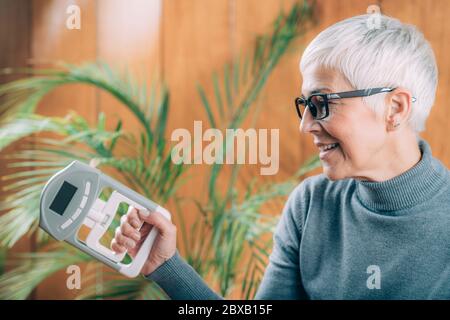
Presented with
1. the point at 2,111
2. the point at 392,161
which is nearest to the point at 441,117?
the point at 392,161

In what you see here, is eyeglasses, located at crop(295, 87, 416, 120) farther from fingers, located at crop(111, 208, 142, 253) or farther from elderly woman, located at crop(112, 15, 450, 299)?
fingers, located at crop(111, 208, 142, 253)

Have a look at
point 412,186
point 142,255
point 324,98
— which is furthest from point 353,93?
point 142,255

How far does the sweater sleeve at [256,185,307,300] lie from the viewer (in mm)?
1102

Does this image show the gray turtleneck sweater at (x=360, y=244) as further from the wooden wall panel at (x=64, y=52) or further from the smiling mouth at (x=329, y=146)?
the wooden wall panel at (x=64, y=52)

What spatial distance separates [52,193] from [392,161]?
2.01 feet

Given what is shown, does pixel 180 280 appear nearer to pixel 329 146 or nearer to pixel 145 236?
pixel 145 236

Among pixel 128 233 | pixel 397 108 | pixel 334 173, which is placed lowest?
pixel 128 233

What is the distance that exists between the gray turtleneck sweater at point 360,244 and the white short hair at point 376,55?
15cm

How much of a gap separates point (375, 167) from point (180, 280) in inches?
16.5

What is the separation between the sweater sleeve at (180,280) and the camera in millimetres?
1003

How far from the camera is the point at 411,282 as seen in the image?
976 mm

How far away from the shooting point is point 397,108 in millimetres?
985

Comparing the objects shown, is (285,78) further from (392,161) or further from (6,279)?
(6,279)

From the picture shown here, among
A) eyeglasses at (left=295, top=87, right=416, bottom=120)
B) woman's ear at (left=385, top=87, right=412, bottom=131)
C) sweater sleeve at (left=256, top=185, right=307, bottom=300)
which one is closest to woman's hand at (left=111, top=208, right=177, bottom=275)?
sweater sleeve at (left=256, top=185, right=307, bottom=300)
